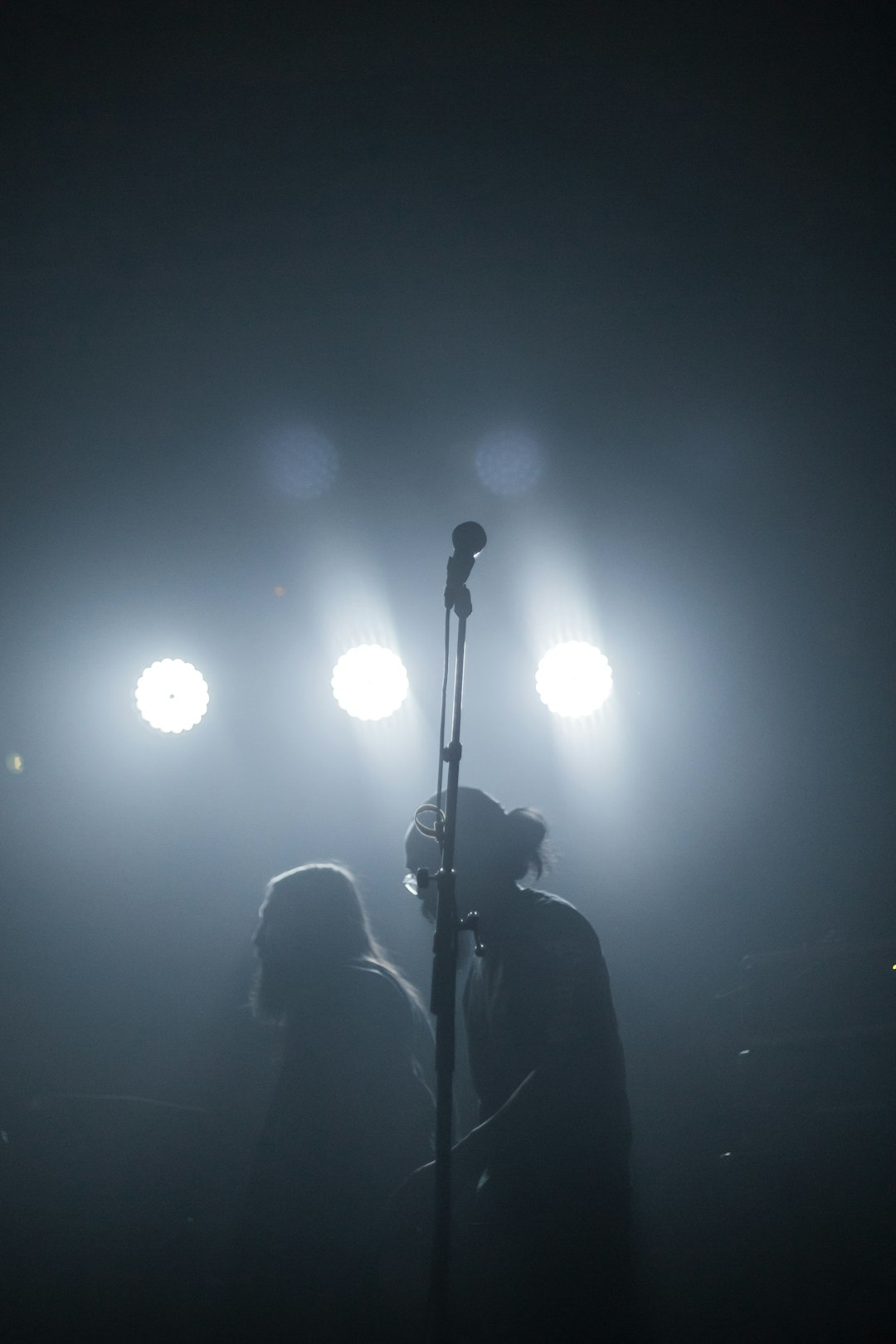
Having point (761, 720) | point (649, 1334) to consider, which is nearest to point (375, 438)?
point (761, 720)

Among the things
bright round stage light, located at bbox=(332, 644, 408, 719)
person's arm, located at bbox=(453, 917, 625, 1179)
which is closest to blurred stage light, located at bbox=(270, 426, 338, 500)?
bright round stage light, located at bbox=(332, 644, 408, 719)

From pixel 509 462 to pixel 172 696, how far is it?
101 inches

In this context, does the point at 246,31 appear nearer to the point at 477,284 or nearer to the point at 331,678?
the point at 477,284

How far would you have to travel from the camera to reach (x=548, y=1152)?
1.40 m

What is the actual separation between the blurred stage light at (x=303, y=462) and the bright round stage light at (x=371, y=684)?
3.43 ft

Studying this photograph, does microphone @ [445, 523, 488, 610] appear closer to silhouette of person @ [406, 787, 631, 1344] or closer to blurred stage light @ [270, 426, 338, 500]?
silhouette of person @ [406, 787, 631, 1344]

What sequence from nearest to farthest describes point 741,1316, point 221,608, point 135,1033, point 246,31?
point 741,1316
point 246,31
point 135,1033
point 221,608

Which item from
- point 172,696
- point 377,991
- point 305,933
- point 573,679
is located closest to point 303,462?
point 172,696

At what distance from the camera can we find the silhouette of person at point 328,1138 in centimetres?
161

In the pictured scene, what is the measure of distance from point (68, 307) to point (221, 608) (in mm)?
1838

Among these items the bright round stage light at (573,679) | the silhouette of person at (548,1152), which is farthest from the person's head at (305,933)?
the bright round stage light at (573,679)

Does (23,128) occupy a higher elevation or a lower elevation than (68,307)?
higher

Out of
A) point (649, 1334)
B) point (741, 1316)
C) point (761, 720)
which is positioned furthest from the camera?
point (761, 720)

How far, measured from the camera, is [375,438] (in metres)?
4.41
